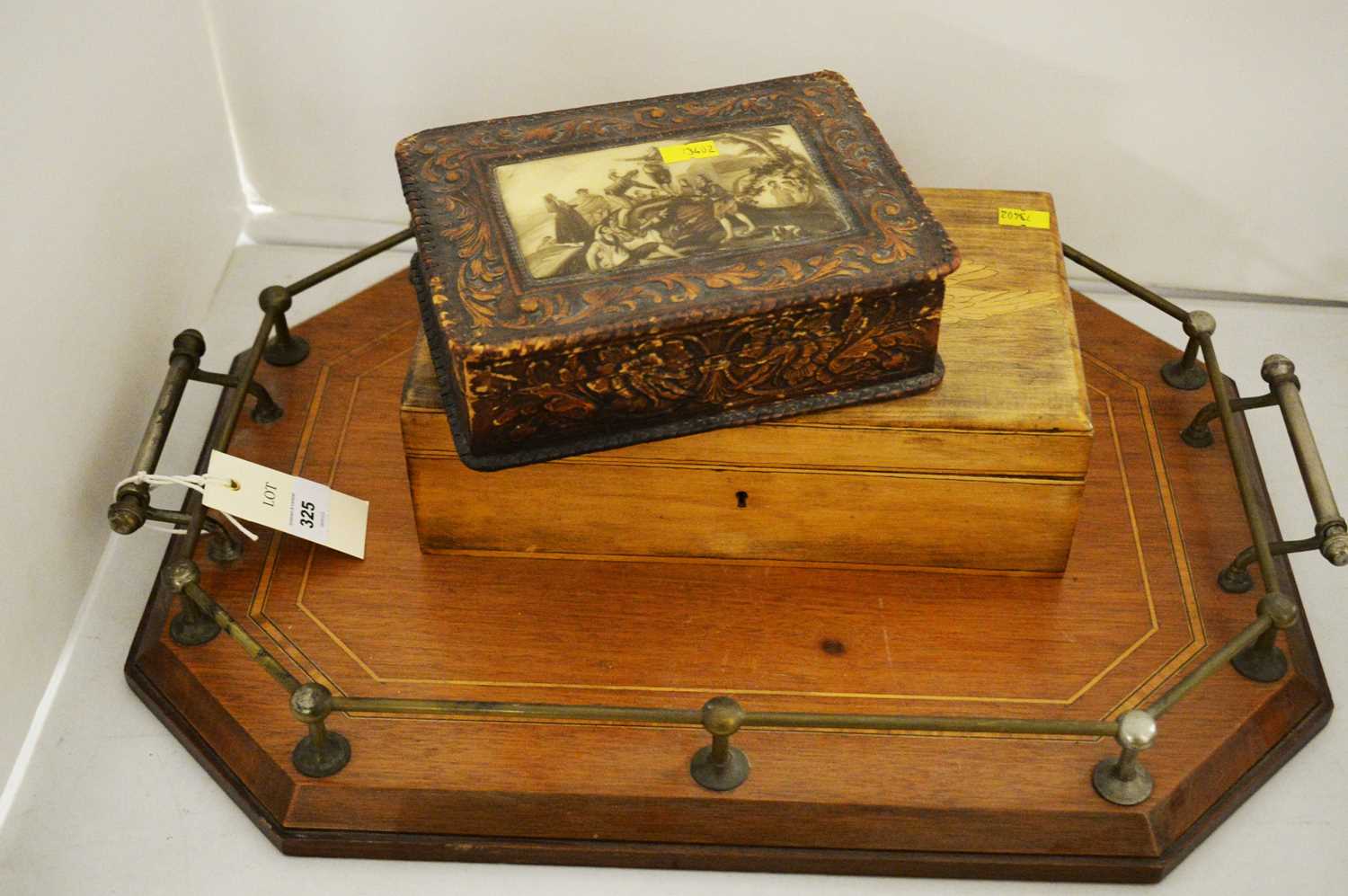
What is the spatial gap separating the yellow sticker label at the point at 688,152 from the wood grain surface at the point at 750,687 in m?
0.56

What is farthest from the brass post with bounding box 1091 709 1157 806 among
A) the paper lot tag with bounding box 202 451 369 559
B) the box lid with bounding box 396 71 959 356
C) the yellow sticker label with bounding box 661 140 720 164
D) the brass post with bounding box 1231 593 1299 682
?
the paper lot tag with bounding box 202 451 369 559

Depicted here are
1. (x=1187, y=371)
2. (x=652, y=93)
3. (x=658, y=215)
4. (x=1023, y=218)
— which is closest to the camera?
(x=658, y=215)

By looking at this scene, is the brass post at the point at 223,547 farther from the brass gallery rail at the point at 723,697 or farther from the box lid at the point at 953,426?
the box lid at the point at 953,426

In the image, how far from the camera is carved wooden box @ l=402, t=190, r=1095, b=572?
7.22ft

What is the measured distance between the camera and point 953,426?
2.19 metres

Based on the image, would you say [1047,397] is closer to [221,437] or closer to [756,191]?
[756,191]

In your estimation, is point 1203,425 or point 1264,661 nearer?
point 1264,661

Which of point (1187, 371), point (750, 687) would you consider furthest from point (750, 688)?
point (1187, 371)

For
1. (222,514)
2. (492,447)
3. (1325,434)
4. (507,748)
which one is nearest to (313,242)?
(222,514)

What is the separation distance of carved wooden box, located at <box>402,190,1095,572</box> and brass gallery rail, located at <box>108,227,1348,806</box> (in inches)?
11.1

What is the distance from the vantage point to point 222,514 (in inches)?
96.1

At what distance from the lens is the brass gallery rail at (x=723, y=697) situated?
2006 mm

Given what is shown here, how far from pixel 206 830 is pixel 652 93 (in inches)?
58.1

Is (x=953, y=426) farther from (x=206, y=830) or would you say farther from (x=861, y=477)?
(x=206, y=830)
